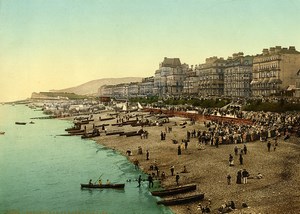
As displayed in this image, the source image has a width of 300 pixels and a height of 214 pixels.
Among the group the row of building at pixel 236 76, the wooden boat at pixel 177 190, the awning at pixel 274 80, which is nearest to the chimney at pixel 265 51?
the row of building at pixel 236 76

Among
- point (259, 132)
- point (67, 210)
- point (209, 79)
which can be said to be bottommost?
point (67, 210)

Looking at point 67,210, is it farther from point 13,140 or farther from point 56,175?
point 13,140

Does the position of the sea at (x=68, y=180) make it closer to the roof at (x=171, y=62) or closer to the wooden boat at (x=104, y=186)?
the wooden boat at (x=104, y=186)

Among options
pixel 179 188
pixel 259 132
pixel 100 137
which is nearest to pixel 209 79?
pixel 100 137

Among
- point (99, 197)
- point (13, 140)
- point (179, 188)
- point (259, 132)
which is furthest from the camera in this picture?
point (13, 140)

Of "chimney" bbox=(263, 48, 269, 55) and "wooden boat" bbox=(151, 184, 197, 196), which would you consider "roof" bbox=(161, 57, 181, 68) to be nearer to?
"chimney" bbox=(263, 48, 269, 55)

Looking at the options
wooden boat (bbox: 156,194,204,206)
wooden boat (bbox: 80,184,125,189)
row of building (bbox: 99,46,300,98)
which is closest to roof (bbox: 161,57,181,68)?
row of building (bbox: 99,46,300,98)

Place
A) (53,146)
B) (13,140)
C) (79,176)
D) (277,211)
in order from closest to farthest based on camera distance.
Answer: (277,211) → (79,176) → (53,146) → (13,140)
